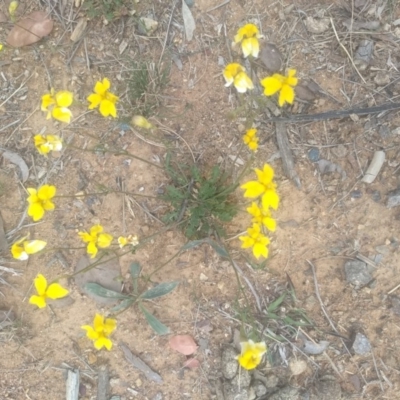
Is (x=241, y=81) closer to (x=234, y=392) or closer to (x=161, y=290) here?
(x=161, y=290)

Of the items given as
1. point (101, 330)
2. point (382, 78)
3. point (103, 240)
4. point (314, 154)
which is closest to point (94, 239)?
point (103, 240)

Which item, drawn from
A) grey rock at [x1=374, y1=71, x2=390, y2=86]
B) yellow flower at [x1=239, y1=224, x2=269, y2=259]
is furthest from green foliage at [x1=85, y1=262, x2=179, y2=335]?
grey rock at [x1=374, y1=71, x2=390, y2=86]

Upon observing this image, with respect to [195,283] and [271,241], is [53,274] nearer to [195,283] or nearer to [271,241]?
[195,283]

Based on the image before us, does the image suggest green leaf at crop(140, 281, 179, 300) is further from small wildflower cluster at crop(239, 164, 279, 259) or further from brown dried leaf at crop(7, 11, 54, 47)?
brown dried leaf at crop(7, 11, 54, 47)

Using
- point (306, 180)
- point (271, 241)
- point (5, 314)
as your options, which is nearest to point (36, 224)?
point (5, 314)

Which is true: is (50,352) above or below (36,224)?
below

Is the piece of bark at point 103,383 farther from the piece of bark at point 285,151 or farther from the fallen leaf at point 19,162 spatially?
the piece of bark at point 285,151

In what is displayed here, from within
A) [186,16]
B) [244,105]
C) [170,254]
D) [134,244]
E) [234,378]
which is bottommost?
[234,378]

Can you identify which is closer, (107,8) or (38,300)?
(38,300)
